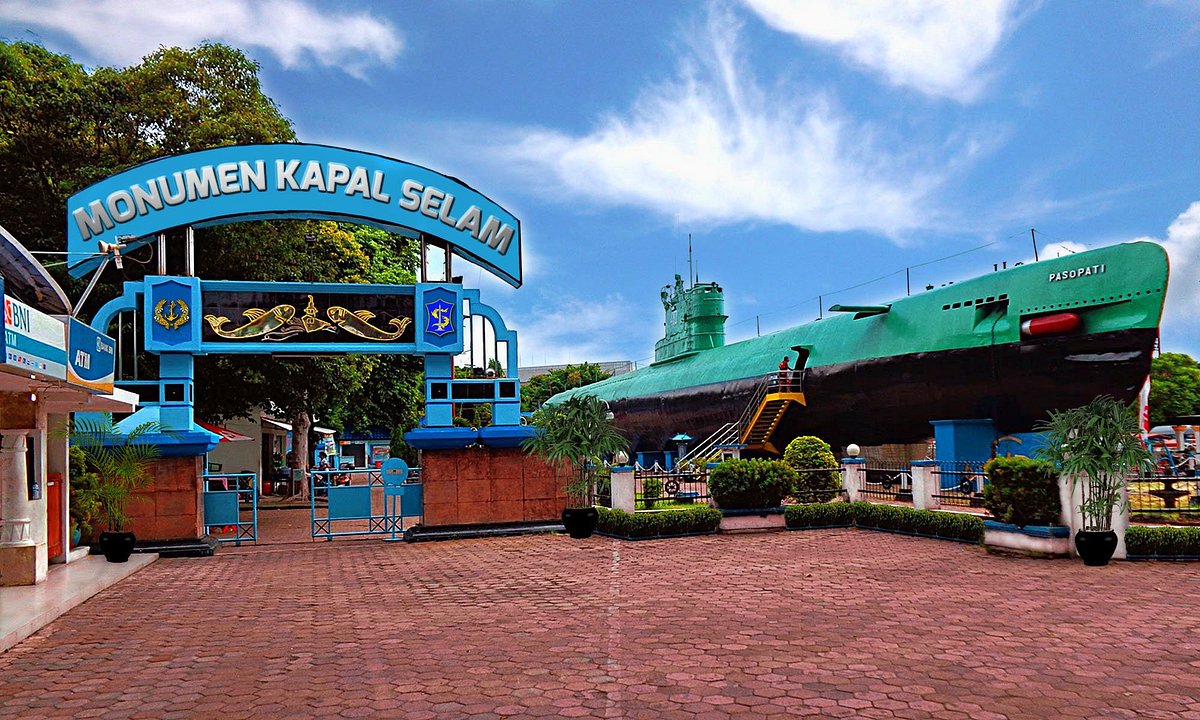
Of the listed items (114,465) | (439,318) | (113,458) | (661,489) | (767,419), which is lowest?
(661,489)

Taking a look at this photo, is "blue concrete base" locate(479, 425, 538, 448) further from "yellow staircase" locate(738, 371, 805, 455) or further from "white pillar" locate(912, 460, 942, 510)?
"yellow staircase" locate(738, 371, 805, 455)

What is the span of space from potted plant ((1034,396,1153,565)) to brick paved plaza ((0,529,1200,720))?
0.53 meters

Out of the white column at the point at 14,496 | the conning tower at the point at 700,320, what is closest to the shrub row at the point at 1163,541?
the white column at the point at 14,496

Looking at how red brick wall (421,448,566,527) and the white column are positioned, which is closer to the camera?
the white column

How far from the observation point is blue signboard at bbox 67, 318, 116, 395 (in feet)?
38.9

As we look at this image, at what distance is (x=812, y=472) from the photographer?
23031mm

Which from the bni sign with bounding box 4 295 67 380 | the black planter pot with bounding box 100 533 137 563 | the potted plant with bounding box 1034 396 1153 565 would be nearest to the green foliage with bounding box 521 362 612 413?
the black planter pot with bounding box 100 533 137 563

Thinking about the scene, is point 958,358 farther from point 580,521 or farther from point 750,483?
point 580,521

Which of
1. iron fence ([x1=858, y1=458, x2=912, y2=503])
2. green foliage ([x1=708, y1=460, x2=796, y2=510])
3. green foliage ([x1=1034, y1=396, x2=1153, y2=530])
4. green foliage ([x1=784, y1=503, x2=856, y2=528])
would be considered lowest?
green foliage ([x1=784, y1=503, x2=856, y2=528])

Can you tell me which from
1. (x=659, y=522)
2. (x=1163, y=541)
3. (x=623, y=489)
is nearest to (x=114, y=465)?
(x=623, y=489)

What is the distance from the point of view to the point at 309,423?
128 ft

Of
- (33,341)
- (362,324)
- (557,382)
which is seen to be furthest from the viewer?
(557,382)

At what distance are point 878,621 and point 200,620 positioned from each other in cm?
795

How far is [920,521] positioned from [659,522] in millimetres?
5394
